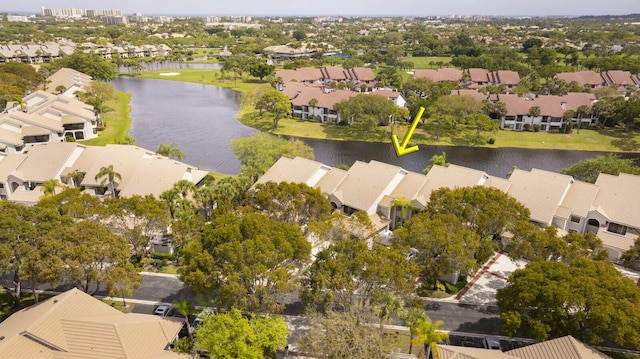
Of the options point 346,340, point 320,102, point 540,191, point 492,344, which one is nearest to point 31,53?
point 320,102

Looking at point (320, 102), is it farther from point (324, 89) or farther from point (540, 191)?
point (540, 191)

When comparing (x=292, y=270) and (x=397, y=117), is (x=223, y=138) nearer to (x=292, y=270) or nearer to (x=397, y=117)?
→ (x=397, y=117)

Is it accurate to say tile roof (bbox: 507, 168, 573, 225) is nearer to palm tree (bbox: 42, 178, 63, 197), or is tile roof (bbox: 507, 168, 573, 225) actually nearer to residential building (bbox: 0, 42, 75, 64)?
palm tree (bbox: 42, 178, 63, 197)

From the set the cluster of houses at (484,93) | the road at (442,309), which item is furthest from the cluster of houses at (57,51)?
the road at (442,309)

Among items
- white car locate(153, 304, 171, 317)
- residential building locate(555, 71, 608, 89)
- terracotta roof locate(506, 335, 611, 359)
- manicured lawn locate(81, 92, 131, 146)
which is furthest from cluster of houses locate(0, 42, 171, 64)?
terracotta roof locate(506, 335, 611, 359)

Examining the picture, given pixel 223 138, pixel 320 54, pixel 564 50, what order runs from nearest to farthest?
pixel 223 138 < pixel 564 50 < pixel 320 54

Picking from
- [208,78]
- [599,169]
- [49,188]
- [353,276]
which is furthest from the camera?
[208,78]

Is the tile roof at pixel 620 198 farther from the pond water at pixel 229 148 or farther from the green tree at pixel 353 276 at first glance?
the green tree at pixel 353 276

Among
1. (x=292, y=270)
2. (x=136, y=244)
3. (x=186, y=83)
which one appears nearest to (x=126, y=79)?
(x=186, y=83)
